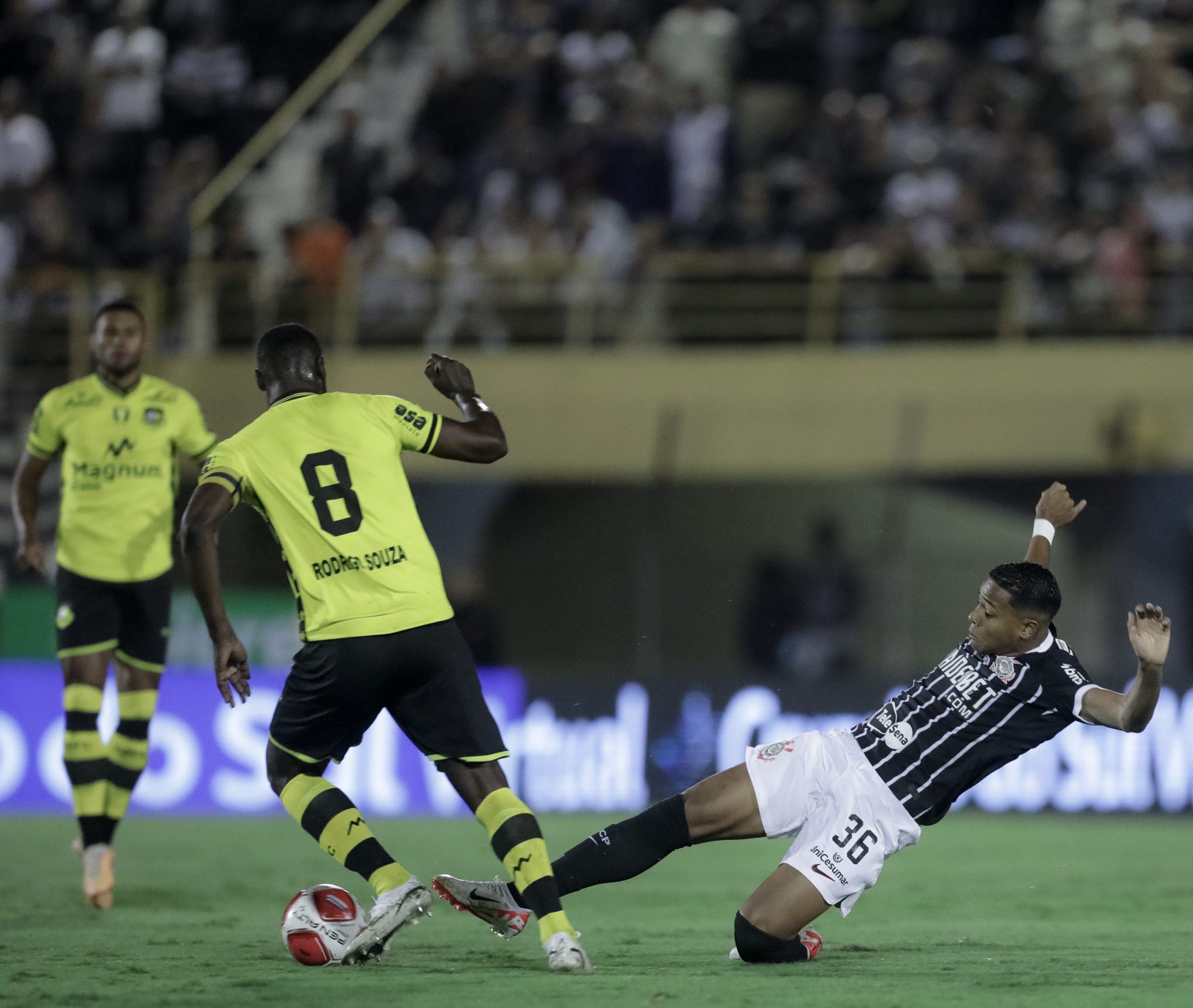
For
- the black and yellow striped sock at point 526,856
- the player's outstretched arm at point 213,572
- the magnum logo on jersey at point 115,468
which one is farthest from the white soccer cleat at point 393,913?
the magnum logo on jersey at point 115,468

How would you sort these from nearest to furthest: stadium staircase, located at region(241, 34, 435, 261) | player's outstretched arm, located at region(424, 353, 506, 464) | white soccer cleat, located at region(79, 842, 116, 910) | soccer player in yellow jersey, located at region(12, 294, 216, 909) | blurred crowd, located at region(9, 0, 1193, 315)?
player's outstretched arm, located at region(424, 353, 506, 464) < white soccer cleat, located at region(79, 842, 116, 910) < soccer player in yellow jersey, located at region(12, 294, 216, 909) < blurred crowd, located at region(9, 0, 1193, 315) < stadium staircase, located at region(241, 34, 435, 261)

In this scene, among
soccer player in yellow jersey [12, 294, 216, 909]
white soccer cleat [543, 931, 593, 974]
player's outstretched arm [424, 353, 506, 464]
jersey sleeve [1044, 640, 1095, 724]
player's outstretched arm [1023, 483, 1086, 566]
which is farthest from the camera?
soccer player in yellow jersey [12, 294, 216, 909]

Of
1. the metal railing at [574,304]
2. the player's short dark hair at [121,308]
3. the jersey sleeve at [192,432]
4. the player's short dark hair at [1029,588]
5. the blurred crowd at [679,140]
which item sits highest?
the blurred crowd at [679,140]

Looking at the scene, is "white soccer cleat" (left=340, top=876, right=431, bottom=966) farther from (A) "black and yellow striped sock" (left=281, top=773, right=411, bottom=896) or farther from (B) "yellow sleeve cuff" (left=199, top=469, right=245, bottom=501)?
(B) "yellow sleeve cuff" (left=199, top=469, right=245, bottom=501)

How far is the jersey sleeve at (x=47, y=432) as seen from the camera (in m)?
7.75

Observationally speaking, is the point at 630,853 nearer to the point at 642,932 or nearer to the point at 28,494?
the point at 642,932

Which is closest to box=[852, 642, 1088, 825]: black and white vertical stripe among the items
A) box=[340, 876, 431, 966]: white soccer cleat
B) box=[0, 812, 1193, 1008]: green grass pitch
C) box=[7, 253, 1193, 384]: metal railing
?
box=[0, 812, 1193, 1008]: green grass pitch

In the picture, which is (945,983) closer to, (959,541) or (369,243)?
(959,541)

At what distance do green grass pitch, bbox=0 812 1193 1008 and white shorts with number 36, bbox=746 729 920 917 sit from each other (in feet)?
1.03

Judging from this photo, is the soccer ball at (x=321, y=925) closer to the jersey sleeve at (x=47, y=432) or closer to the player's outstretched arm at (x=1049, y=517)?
the player's outstretched arm at (x=1049, y=517)

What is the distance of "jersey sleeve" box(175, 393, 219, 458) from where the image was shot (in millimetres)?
7844

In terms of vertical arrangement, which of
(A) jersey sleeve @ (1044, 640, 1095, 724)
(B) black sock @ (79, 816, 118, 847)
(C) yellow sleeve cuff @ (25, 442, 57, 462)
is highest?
(C) yellow sleeve cuff @ (25, 442, 57, 462)

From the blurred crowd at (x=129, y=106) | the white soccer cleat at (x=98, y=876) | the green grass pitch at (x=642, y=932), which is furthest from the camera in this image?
the blurred crowd at (x=129, y=106)

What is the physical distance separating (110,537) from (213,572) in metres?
2.52
